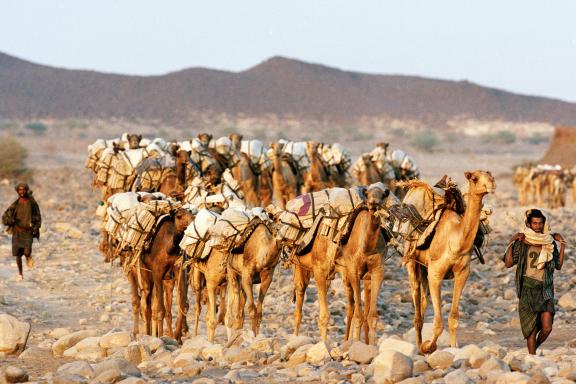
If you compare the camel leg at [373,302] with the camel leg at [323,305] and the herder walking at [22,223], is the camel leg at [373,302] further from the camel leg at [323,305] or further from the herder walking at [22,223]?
the herder walking at [22,223]

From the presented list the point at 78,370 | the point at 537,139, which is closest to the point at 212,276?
the point at 78,370

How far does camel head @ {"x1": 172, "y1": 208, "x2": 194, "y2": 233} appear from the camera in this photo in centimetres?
1524

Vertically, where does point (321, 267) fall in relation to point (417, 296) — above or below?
above

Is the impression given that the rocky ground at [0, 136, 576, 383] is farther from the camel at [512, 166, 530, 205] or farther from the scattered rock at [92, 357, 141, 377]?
the camel at [512, 166, 530, 205]

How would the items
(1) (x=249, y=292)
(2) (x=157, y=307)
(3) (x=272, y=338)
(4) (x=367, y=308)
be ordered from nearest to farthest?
(3) (x=272, y=338) → (4) (x=367, y=308) → (1) (x=249, y=292) → (2) (x=157, y=307)

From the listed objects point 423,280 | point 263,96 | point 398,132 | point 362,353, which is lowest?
point 362,353

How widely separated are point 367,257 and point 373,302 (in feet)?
1.67

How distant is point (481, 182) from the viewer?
1222cm

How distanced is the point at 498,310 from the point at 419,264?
5108 millimetres

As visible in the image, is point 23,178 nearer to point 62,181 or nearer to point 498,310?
point 62,181

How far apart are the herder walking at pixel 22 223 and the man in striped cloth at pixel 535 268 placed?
10.8 meters

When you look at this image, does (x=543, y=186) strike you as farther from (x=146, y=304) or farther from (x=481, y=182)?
(x=481, y=182)

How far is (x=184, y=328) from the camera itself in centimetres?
1587

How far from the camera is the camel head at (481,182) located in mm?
12188
